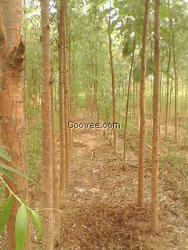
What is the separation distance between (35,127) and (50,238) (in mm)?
12716

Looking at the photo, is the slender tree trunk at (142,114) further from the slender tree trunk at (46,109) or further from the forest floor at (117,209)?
the slender tree trunk at (46,109)

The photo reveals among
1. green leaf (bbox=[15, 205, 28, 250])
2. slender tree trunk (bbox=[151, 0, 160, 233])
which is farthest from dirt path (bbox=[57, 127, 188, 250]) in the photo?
green leaf (bbox=[15, 205, 28, 250])

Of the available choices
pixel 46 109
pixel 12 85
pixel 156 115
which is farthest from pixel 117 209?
pixel 12 85

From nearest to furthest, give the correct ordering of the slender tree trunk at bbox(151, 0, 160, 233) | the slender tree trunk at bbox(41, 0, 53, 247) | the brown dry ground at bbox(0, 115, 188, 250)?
1. the slender tree trunk at bbox(41, 0, 53, 247)
2. the slender tree trunk at bbox(151, 0, 160, 233)
3. the brown dry ground at bbox(0, 115, 188, 250)

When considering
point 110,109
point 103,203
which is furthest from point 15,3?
point 110,109

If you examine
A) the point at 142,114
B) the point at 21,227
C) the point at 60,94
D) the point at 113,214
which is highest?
the point at 60,94

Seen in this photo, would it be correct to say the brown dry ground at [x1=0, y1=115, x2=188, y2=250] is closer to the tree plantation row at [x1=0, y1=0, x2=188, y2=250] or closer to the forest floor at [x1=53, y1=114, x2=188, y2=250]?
the forest floor at [x1=53, y1=114, x2=188, y2=250]

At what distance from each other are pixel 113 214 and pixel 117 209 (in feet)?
0.92

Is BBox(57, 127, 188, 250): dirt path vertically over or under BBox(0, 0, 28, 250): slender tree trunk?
under

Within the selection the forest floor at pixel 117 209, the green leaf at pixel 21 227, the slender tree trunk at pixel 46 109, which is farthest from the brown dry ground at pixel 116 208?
the green leaf at pixel 21 227

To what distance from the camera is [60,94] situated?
681cm

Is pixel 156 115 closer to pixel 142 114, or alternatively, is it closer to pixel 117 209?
pixel 142 114

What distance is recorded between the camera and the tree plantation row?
5.98ft

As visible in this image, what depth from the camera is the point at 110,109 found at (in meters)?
16.0
